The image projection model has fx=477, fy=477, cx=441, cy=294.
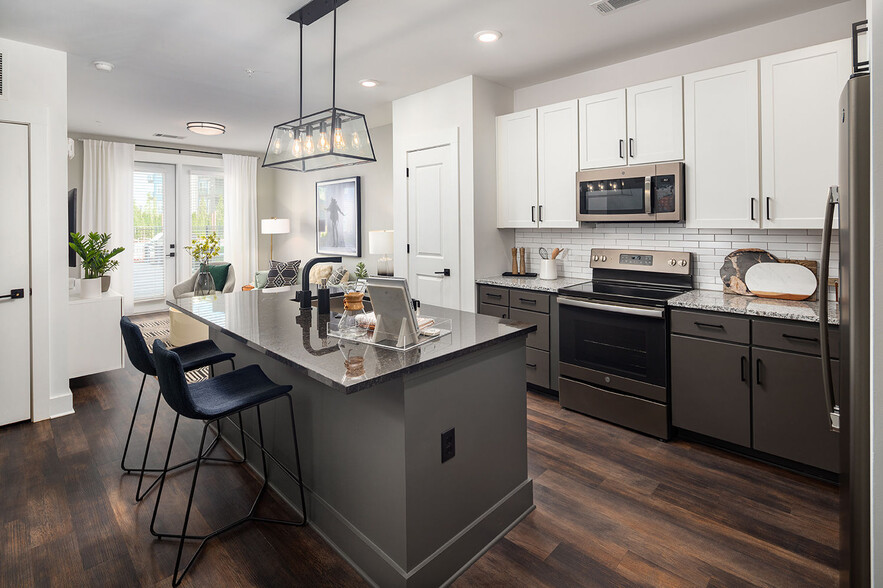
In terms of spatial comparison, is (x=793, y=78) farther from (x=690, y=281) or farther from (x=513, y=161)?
(x=513, y=161)

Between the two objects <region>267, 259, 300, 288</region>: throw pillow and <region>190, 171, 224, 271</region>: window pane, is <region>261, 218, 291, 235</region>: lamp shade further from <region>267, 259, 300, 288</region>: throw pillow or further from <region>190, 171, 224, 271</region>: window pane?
<region>267, 259, 300, 288</region>: throw pillow

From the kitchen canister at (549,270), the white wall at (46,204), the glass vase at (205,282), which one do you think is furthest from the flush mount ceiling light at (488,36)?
the glass vase at (205,282)

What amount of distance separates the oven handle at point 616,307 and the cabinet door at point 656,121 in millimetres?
1086

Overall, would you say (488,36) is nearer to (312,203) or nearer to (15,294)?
(15,294)

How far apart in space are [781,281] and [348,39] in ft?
10.8

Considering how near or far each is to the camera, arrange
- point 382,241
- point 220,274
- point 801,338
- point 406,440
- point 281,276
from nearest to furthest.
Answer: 1. point 406,440
2. point 801,338
3. point 382,241
4. point 220,274
5. point 281,276

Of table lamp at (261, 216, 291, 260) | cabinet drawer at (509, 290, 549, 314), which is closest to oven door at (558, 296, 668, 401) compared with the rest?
cabinet drawer at (509, 290, 549, 314)

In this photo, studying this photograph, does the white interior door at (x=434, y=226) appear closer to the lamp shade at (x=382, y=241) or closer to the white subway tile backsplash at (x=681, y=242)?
the lamp shade at (x=382, y=241)

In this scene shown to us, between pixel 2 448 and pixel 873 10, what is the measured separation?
4.50 metres

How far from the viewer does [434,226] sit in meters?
4.50

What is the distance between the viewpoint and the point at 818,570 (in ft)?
6.19

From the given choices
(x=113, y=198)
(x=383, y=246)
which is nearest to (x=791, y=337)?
(x=383, y=246)

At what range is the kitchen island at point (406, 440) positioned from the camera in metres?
1.75

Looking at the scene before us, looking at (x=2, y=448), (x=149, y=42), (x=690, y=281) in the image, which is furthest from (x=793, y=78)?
(x=2, y=448)
